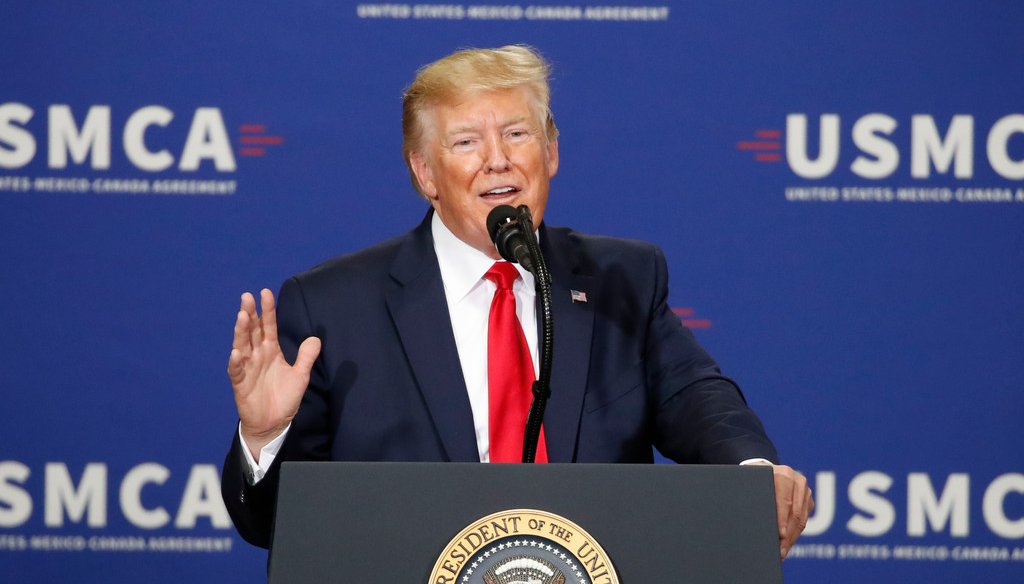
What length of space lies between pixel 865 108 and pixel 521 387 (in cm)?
146

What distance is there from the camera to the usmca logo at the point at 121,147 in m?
3.01

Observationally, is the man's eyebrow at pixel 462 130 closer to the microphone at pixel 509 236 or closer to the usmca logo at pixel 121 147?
the microphone at pixel 509 236

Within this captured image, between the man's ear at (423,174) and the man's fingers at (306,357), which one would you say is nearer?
the man's fingers at (306,357)

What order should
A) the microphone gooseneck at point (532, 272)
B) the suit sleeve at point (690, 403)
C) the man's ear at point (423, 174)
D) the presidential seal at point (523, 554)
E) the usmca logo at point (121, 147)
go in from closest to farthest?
1. the presidential seal at point (523, 554)
2. the microphone gooseneck at point (532, 272)
3. the suit sleeve at point (690, 403)
4. the man's ear at point (423, 174)
5. the usmca logo at point (121, 147)

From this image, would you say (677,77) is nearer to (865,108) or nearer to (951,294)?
(865,108)

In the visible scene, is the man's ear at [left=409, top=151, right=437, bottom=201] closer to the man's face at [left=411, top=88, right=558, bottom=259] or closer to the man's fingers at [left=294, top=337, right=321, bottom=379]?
the man's face at [left=411, top=88, right=558, bottom=259]

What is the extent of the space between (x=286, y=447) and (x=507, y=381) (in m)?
0.40

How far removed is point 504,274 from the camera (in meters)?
2.07

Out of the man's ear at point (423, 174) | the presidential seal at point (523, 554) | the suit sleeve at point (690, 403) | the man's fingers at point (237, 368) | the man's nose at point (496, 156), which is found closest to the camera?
the presidential seal at point (523, 554)

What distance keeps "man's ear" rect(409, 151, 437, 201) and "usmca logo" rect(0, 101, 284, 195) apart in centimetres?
91

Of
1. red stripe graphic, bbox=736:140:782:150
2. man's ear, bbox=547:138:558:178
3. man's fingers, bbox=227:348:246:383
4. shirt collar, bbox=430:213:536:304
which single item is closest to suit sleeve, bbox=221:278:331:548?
man's fingers, bbox=227:348:246:383

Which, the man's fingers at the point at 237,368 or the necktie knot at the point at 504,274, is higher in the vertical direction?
the necktie knot at the point at 504,274

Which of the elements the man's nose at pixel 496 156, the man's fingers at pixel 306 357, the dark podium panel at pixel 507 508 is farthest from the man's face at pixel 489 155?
the dark podium panel at pixel 507 508

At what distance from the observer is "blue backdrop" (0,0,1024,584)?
9.90ft
